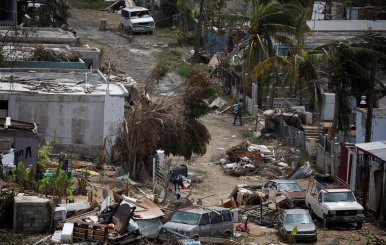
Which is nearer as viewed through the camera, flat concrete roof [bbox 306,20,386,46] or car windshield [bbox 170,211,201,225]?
car windshield [bbox 170,211,201,225]

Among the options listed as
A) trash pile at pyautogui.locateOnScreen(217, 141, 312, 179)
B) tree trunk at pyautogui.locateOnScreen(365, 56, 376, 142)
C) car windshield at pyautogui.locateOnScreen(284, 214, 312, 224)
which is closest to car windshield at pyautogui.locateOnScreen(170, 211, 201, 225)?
car windshield at pyautogui.locateOnScreen(284, 214, 312, 224)

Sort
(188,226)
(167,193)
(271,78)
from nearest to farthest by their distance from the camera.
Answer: (188,226) < (167,193) < (271,78)

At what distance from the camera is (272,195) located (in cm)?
3512

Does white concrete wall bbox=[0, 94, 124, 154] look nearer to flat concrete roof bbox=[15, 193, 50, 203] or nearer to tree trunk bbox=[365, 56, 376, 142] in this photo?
tree trunk bbox=[365, 56, 376, 142]

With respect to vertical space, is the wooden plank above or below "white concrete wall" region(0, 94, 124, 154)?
below

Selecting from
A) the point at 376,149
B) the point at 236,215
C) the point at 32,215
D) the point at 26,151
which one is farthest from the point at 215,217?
the point at 376,149

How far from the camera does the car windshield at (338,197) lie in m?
32.5

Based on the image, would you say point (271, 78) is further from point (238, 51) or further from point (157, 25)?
point (157, 25)

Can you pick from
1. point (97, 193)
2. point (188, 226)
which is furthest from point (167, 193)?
point (188, 226)

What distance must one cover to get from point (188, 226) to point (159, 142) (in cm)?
1100

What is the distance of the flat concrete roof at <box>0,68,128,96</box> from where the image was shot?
136 ft

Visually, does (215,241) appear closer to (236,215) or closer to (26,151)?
(236,215)

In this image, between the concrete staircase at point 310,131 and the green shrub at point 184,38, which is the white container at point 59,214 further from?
the green shrub at point 184,38

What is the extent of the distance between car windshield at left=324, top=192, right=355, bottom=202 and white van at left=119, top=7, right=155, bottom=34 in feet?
127
